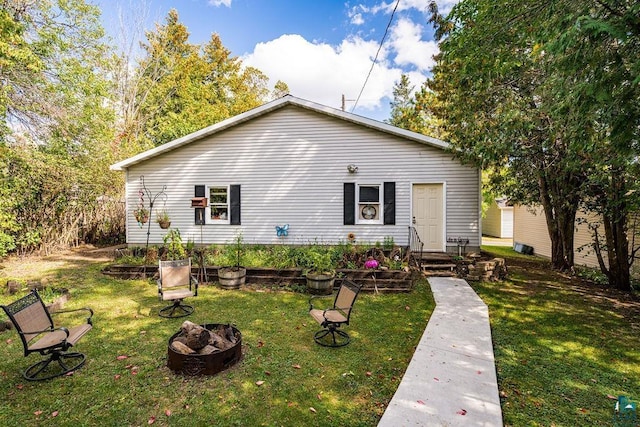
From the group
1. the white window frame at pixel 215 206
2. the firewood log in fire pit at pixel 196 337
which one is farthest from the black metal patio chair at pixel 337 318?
the white window frame at pixel 215 206

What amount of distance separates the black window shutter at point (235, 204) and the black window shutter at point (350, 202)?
3.63 m

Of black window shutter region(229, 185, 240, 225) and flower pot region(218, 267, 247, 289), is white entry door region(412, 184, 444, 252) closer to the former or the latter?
flower pot region(218, 267, 247, 289)

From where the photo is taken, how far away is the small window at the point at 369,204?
9.83 m

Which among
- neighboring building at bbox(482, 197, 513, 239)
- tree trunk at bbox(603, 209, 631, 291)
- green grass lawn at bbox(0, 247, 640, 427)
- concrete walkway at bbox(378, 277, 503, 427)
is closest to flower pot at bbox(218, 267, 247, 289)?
green grass lawn at bbox(0, 247, 640, 427)

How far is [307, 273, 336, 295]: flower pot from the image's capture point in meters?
6.84

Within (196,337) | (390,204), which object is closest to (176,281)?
(196,337)

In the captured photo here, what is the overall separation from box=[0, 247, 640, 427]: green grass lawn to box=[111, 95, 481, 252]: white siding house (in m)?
3.59

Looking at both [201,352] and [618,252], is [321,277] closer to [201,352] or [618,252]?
[201,352]

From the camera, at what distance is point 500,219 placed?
21.8 metres

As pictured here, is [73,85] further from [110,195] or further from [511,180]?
[511,180]

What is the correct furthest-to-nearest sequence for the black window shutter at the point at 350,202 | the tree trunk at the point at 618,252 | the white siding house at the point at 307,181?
the black window shutter at the point at 350,202, the white siding house at the point at 307,181, the tree trunk at the point at 618,252

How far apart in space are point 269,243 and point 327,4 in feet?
27.5

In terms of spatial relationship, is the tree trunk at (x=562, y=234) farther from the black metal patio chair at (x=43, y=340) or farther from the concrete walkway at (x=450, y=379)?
the black metal patio chair at (x=43, y=340)

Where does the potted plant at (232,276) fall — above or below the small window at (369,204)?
below
